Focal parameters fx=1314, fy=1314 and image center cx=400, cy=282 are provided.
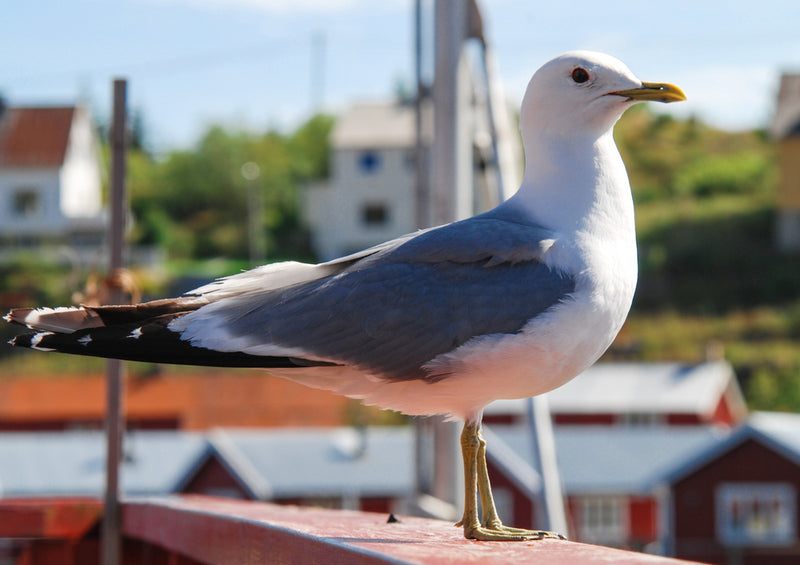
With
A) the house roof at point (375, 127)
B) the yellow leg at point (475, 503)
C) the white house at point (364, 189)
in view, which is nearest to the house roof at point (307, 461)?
the yellow leg at point (475, 503)

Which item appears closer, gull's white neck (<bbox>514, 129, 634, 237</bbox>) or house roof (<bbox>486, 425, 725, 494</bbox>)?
gull's white neck (<bbox>514, 129, 634, 237</bbox>)

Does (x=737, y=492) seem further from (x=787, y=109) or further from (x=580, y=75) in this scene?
(x=787, y=109)

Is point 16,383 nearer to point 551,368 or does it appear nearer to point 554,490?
point 554,490

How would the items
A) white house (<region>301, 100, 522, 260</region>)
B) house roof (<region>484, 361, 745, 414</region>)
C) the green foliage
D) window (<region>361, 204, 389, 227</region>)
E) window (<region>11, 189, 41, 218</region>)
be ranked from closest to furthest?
house roof (<region>484, 361, 745, 414</region>) < window (<region>11, 189, 41, 218</region>) < white house (<region>301, 100, 522, 260</region>) < window (<region>361, 204, 389, 227</region>) < the green foliage

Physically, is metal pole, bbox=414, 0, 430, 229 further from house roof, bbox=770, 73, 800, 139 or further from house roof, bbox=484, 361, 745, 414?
house roof, bbox=770, 73, 800, 139

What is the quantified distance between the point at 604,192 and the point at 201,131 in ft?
220

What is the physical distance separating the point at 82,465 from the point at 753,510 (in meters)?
13.0

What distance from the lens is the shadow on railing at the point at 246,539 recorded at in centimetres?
267

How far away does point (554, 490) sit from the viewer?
22.5 feet

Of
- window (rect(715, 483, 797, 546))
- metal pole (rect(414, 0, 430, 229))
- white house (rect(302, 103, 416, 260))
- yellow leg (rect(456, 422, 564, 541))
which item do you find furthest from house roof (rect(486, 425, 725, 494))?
A: white house (rect(302, 103, 416, 260))

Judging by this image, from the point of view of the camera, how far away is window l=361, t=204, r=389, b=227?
5553 centimetres

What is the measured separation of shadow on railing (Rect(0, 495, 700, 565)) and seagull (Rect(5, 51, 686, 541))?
0.33 metres

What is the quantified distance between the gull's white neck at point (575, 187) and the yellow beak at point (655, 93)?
135 mm

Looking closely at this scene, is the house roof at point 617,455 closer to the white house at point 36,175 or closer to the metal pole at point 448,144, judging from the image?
the metal pole at point 448,144
